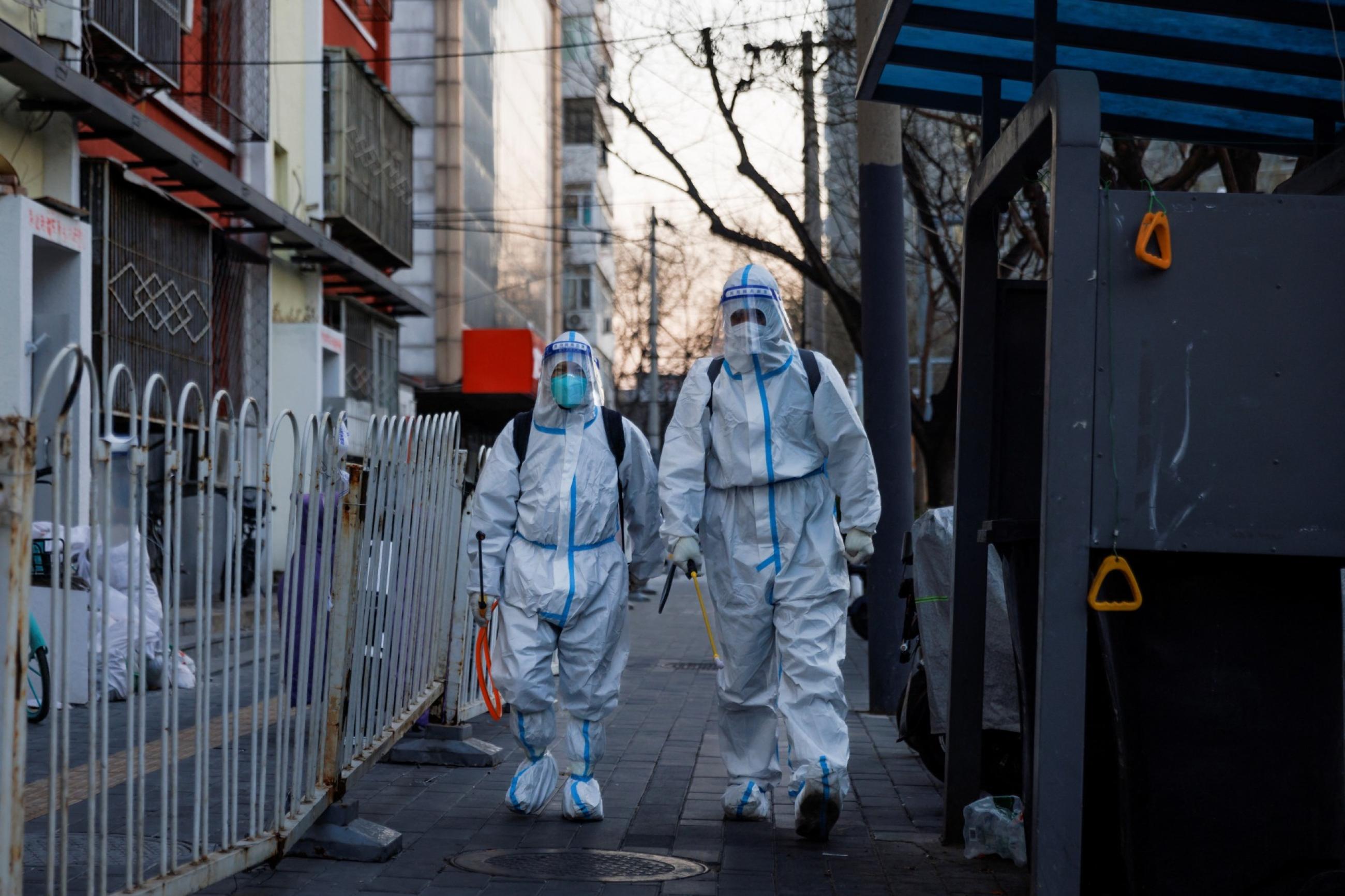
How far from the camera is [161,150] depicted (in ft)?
46.2

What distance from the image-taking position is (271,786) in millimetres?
5988

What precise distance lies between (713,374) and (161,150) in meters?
9.54

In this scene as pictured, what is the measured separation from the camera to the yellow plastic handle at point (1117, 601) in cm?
411

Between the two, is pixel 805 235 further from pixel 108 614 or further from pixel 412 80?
pixel 412 80

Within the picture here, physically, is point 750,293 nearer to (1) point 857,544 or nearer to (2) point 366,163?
(1) point 857,544

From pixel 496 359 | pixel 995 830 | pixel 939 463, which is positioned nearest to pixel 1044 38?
pixel 995 830

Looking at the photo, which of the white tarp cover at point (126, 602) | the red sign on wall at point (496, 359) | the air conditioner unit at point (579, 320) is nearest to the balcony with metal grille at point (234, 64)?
the red sign on wall at point (496, 359)

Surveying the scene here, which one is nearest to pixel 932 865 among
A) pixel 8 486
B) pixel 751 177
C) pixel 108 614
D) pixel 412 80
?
pixel 108 614

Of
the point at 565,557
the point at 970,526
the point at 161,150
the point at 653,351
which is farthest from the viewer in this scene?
the point at 653,351

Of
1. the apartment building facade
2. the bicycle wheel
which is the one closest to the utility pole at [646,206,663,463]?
the apartment building facade

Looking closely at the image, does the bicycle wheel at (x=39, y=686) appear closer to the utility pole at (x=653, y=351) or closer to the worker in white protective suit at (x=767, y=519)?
the worker in white protective suit at (x=767, y=519)

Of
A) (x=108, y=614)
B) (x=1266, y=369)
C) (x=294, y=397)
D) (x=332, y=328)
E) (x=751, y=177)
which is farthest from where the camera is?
(x=332, y=328)

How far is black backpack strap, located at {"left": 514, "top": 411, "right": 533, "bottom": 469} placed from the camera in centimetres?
638

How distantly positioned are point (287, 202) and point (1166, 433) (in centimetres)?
1733
